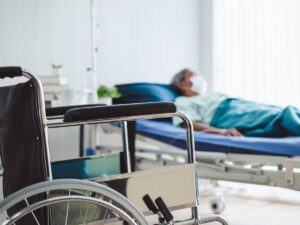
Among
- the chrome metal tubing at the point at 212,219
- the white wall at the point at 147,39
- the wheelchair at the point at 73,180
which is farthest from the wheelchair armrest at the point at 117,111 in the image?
the white wall at the point at 147,39

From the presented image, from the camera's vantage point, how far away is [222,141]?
9.01 feet

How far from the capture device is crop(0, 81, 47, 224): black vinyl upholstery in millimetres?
1376

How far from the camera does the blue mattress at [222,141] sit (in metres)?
2.47

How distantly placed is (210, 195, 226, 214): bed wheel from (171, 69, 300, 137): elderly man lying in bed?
402 millimetres

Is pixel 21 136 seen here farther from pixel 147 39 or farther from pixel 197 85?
pixel 147 39

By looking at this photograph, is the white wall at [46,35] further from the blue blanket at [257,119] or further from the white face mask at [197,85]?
the blue blanket at [257,119]

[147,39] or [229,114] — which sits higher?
[147,39]

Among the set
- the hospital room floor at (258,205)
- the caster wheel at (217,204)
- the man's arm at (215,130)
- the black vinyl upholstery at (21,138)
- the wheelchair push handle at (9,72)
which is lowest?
the hospital room floor at (258,205)

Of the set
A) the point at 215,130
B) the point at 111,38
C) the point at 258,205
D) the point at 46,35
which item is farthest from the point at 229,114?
the point at 46,35

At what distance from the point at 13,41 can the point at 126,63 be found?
1.09 meters

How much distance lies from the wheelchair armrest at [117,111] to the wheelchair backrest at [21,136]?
100mm

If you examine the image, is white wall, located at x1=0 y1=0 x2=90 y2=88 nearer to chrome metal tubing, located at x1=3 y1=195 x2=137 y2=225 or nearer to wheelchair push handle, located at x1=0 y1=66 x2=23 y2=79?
wheelchair push handle, located at x1=0 y1=66 x2=23 y2=79

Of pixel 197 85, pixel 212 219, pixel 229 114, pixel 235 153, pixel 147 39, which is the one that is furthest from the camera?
pixel 147 39

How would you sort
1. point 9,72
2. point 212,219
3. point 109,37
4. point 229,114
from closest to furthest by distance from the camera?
point 9,72, point 212,219, point 229,114, point 109,37
